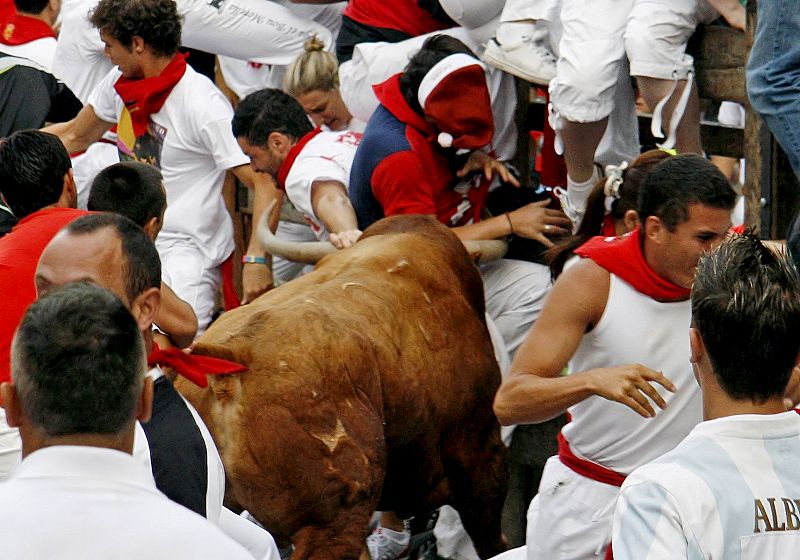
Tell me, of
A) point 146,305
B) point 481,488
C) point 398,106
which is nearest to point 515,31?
point 398,106

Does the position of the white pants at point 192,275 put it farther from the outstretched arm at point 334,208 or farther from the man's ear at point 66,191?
the man's ear at point 66,191

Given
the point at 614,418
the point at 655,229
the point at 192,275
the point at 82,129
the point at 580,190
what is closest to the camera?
the point at 655,229

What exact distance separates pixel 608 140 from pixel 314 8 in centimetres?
230

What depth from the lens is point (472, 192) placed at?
5.76 m

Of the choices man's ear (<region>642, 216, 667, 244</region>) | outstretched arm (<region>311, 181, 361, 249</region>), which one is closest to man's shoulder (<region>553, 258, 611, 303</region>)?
man's ear (<region>642, 216, 667, 244</region>)

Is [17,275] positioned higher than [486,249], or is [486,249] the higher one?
[17,275]

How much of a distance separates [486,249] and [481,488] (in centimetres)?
97

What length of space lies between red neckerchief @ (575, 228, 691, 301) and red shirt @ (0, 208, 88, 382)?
1.46m

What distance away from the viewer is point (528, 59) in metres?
5.46

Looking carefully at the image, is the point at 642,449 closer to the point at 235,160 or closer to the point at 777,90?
the point at 777,90

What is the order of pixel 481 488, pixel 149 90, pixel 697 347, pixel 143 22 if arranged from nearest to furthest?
1. pixel 697 347
2. pixel 481 488
3. pixel 143 22
4. pixel 149 90

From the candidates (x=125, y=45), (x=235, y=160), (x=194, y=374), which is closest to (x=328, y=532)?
(x=194, y=374)

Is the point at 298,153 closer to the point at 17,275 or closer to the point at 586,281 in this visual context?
the point at 17,275

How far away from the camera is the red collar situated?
5.49 m
